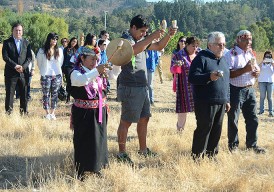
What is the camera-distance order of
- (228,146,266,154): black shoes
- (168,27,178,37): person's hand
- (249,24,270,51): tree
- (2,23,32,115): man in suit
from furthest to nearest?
1. (249,24,270,51): tree
2. (2,23,32,115): man in suit
3. (228,146,266,154): black shoes
4. (168,27,178,37): person's hand

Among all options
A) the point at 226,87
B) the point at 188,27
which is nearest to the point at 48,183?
the point at 226,87

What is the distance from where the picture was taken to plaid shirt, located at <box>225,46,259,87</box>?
18.6ft

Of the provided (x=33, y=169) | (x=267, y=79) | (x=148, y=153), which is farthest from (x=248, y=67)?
(x=267, y=79)

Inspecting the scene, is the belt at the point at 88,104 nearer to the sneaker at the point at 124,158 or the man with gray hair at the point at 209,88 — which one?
the sneaker at the point at 124,158

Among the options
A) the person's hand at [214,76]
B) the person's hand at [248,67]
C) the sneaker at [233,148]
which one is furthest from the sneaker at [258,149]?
the person's hand at [214,76]

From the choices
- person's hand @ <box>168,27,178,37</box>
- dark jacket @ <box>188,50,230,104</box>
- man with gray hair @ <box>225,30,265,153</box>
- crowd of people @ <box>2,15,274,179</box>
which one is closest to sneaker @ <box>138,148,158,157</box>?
crowd of people @ <box>2,15,274,179</box>

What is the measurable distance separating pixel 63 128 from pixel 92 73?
327 cm

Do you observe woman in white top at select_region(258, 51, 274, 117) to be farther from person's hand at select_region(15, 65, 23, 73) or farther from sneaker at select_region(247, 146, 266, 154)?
person's hand at select_region(15, 65, 23, 73)

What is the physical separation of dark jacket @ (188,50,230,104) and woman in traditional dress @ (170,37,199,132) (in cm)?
177

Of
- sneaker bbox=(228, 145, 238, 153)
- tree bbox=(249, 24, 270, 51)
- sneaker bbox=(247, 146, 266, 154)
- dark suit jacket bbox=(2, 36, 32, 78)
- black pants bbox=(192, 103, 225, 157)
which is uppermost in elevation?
tree bbox=(249, 24, 270, 51)

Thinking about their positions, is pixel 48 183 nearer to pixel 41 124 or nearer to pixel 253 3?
pixel 41 124

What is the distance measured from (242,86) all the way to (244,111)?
1.56 ft

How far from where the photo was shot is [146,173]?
15.6 ft

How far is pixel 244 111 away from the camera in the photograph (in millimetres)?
A: 6031
